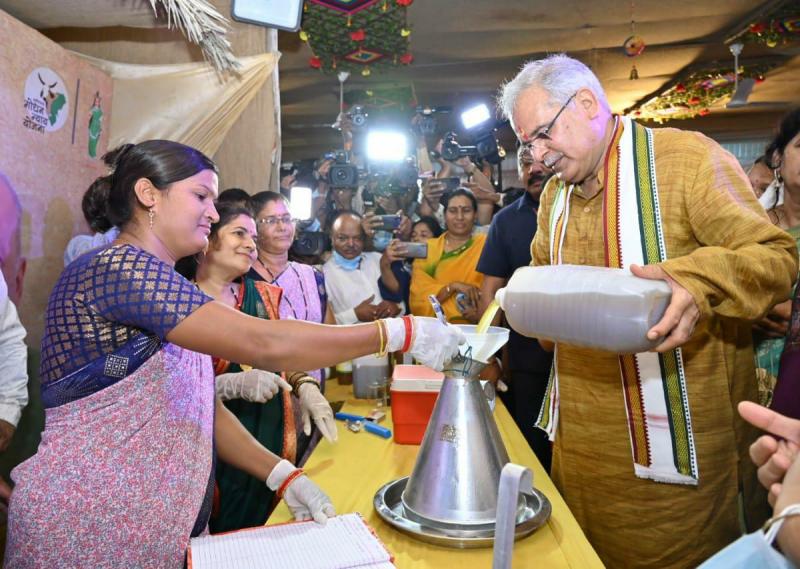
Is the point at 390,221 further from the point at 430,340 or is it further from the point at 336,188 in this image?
the point at 430,340

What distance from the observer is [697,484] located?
4.09 ft

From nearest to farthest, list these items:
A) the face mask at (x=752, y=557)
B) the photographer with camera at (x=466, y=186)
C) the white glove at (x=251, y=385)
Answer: the face mask at (x=752, y=557) → the white glove at (x=251, y=385) → the photographer with camera at (x=466, y=186)

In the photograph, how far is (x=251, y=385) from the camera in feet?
5.77

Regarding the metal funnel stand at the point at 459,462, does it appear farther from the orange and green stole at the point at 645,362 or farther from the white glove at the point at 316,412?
the white glove at the point at 316,412

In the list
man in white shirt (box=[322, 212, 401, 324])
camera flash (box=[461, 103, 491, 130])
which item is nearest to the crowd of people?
man in white shirt (box=[322, 212, 401, 324])

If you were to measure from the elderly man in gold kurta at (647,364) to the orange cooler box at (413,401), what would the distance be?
0.35 meters

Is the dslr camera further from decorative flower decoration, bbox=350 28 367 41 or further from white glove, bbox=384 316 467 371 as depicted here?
white glove, bbox=384 316 467 371

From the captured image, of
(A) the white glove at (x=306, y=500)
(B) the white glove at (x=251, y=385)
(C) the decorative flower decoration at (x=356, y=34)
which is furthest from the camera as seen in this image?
(C) the decorative flower decoration at (x=356, y=34)

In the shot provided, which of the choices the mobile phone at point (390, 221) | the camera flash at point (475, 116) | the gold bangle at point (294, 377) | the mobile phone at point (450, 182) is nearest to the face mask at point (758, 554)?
the gold bangle at point (294, 377)

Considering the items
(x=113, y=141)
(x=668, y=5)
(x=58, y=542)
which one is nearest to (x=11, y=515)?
(x=58, y=542)

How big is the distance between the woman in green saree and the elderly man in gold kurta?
710 millimetres

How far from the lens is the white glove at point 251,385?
1.75m

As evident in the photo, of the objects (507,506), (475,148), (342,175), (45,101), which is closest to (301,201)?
(342,175)

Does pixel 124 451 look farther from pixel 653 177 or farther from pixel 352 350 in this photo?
pixel 653 177
